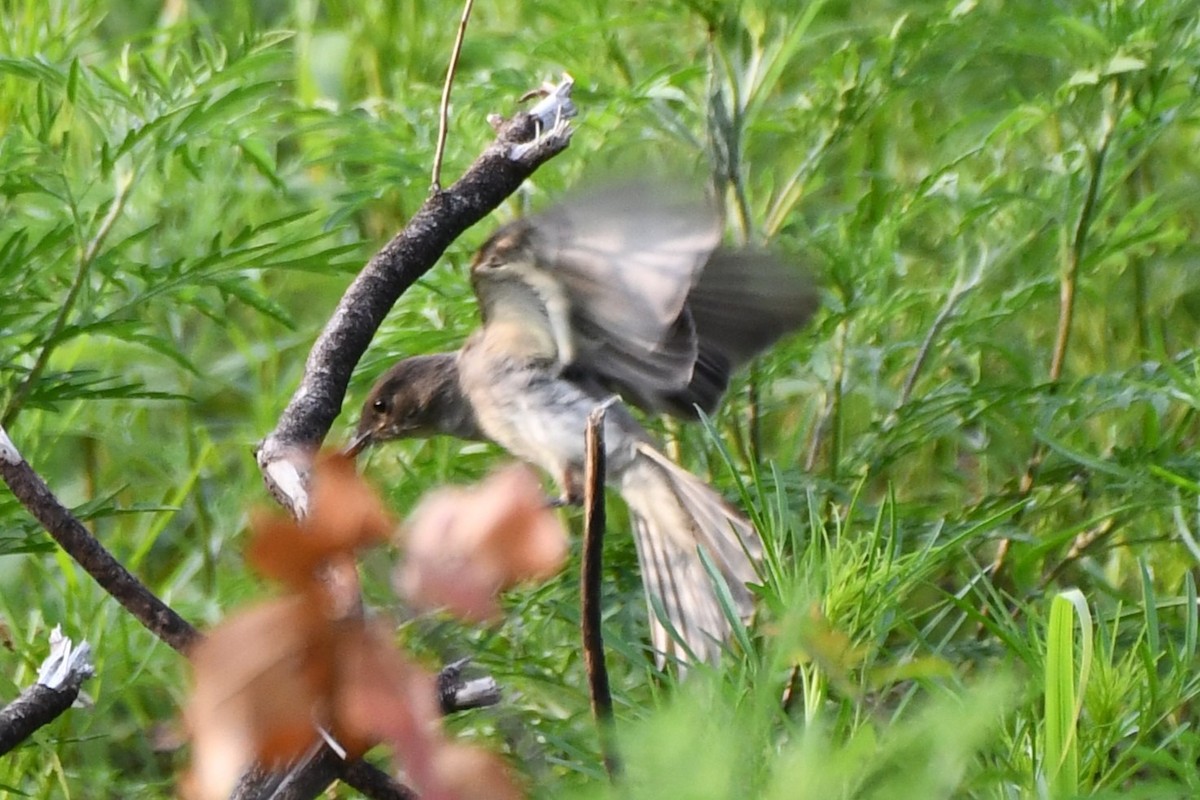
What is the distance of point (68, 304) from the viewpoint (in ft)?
4.92

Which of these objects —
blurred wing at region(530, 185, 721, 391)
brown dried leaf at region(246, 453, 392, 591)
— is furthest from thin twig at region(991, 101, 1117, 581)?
brown dried leaf at region(246, 453, 392, 591)

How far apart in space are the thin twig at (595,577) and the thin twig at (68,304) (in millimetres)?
684

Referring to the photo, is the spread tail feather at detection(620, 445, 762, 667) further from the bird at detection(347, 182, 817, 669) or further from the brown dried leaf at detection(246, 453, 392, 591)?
the brown dried leaf at detection(246, 453, 392, 591)

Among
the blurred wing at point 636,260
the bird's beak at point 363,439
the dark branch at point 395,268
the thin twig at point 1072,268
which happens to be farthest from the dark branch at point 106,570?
the bird's beak at point 363,439

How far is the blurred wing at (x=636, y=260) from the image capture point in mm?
1546

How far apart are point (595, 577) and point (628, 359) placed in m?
1.07

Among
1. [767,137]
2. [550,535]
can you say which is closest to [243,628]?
[550,535]

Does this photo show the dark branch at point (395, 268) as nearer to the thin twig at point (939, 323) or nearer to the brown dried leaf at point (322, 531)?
the brown dried leaf at point (322, 531)

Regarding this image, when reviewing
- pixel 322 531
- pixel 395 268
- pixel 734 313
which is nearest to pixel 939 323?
pixel 734 313

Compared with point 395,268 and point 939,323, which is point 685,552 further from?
point 395,268

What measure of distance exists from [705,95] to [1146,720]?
3.46 ft

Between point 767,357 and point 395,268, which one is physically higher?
point 395,268

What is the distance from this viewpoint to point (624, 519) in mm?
2115

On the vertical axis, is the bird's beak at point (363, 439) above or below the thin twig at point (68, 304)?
below
